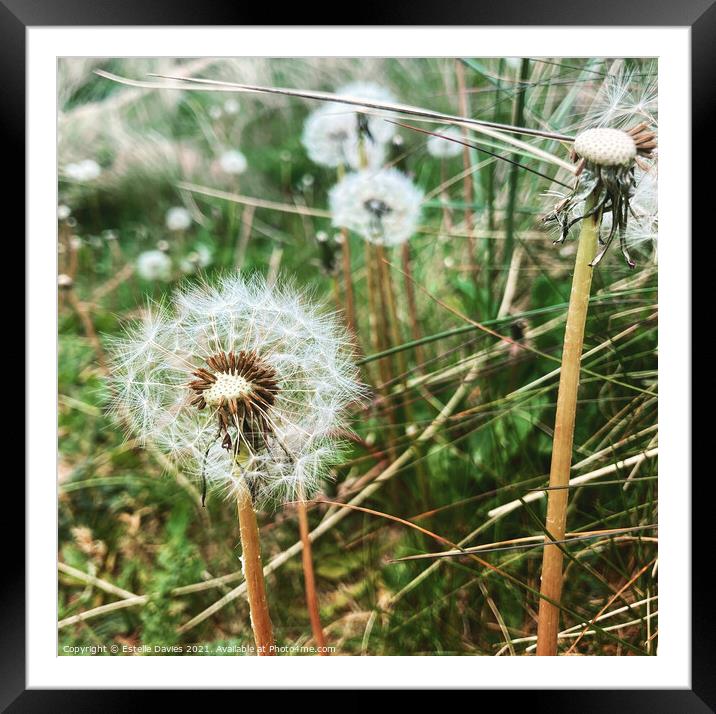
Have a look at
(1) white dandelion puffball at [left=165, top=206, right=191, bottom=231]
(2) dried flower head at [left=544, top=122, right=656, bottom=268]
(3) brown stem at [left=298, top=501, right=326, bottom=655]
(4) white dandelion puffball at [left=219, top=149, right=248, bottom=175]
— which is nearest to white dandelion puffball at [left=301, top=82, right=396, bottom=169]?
(4) white dandelion puffball at [left=219, top=149, right=248, bottom=175]

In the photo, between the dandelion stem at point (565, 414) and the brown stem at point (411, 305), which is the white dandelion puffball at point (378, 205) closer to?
the brown stem at point (411, 305)

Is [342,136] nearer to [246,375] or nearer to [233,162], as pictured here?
[233,162]

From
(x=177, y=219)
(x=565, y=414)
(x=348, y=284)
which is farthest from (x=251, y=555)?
(x=177, y=219)

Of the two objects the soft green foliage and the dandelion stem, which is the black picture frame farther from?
the dandelion stem

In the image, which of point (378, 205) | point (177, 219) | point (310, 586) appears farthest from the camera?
point (177, 219)
